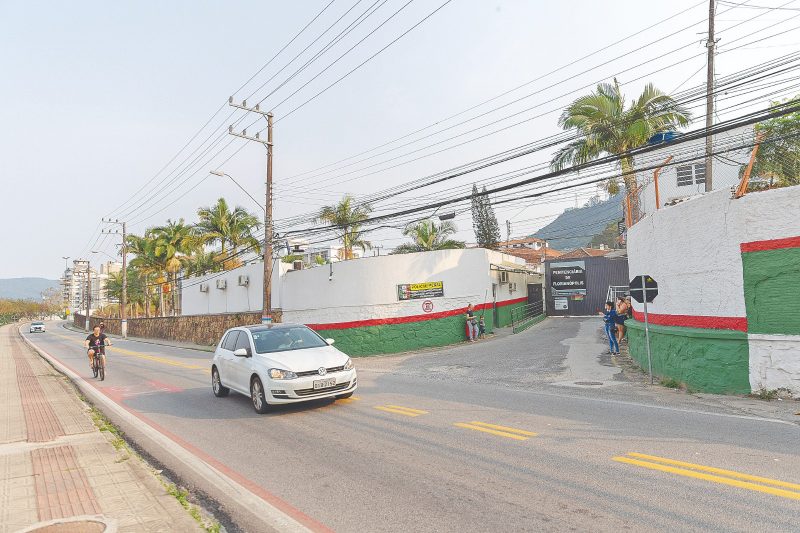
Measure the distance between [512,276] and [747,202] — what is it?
70.6ft

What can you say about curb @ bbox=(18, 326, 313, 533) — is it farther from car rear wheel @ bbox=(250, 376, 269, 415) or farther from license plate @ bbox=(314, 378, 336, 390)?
license plate @ bbox=(314, 378, 336, 390)

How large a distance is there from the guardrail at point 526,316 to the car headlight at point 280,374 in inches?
762

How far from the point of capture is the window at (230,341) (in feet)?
35.0

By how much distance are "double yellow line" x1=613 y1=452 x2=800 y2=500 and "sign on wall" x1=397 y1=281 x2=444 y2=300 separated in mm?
16764

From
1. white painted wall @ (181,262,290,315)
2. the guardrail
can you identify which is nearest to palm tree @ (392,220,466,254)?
the guardrail

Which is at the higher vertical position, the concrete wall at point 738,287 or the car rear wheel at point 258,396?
the concrete wall at point 738,287

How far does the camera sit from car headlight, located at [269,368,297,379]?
850 centimetres

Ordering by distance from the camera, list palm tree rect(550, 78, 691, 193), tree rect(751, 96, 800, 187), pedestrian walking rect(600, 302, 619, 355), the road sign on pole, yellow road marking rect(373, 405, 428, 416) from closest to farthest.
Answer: yellow road marking rect(373, 405, 428, 416), tree rect(751, 96, 800, 187), the road sign on pole, pedestrian walking rect(600, 302, 619, 355), palm tree rect(550, 78, 691, 193)

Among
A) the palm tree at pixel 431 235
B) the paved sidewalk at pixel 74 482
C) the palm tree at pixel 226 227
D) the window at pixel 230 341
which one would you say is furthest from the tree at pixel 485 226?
the paved sidewalk at pixel 74 482

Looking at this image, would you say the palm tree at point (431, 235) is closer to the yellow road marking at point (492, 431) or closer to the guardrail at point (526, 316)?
the guardrail at point (526, 316)

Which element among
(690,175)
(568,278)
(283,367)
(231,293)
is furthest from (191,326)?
(690,175)

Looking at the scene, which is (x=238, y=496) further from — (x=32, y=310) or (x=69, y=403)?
(x=32, y=310)

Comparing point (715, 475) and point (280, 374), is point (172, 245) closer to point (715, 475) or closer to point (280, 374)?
point (280, 374)

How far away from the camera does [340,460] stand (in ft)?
19.6
